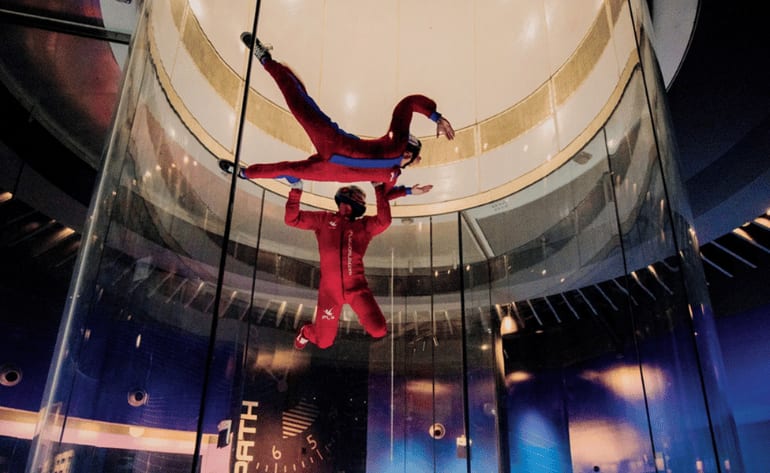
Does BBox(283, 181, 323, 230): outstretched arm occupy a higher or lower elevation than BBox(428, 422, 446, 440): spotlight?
higher

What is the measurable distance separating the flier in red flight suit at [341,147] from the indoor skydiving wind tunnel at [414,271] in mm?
389

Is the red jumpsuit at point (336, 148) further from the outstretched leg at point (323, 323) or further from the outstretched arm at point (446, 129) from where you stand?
the outstretched leg at point (323, 323)

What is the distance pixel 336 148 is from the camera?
9.92 ft

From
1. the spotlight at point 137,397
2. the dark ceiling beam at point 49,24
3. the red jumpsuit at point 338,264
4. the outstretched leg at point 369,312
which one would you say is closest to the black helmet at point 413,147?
the red jumpsuit at point 338,264

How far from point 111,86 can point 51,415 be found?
306 cm

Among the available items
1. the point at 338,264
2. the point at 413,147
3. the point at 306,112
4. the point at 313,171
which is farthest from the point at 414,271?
the point at 306,112

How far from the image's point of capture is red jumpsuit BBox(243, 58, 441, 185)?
297 centimetres

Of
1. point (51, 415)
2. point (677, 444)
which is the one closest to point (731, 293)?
point (677, 444)

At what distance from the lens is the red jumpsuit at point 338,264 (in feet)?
12.0

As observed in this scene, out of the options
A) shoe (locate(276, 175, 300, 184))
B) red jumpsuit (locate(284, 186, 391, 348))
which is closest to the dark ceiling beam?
shoe (locate(276, 175, 300, 184))

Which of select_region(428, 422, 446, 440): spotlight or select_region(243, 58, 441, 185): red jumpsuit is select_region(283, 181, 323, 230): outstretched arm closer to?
select_region(243, 58, 441, 185): red jumpsuit

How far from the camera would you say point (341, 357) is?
191 inches

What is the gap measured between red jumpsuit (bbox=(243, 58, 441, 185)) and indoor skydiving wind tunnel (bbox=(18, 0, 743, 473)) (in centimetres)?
39

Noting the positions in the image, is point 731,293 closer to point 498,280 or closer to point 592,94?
point 498,280
